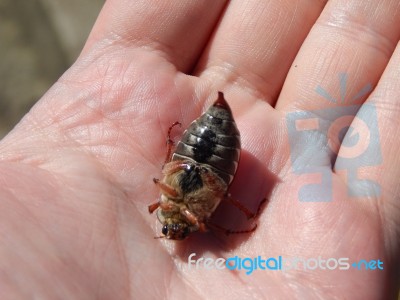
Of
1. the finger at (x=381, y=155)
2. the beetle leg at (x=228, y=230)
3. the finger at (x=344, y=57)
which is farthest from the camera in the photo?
the finger at (x=344, y=57)

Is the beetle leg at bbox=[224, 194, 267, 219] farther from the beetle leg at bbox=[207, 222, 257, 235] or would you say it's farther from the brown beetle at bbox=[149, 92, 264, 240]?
the beetle leg at bbox=[207, 222, 257, 235]

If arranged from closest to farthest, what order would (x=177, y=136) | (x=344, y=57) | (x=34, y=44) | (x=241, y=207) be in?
(x=241, y=207)
(x=177, y=136)
(x=344, y=57)
(x=34, y=44)

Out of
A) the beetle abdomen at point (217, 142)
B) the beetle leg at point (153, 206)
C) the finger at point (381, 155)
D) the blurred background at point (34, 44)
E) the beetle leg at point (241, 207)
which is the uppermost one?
the finger at point (381, 155)

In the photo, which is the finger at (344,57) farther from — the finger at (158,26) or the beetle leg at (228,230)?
the beetle leg at (228,230)

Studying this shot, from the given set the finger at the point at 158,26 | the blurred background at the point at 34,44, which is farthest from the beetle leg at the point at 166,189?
the blurred background at the point at 34,44


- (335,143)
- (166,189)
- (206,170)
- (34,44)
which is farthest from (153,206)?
(34,44)

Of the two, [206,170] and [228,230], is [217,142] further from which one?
[228,230]

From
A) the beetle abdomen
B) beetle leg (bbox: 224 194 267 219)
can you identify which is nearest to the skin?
beetle leg (bbox: 224 194 267 219)
